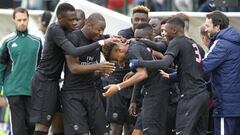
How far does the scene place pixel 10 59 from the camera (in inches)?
584

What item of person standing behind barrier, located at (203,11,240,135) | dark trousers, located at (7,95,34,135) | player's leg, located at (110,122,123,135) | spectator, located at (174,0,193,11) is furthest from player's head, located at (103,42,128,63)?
spectator, located at (174,0,193,11)

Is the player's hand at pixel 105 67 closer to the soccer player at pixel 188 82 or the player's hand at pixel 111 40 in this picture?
the player's hand at pixel 111 40

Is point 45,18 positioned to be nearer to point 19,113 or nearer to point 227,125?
point 19,113

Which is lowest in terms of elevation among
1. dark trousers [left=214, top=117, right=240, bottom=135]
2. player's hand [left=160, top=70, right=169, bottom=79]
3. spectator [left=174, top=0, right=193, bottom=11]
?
dark trousers [left=214, top=117, right=240, bottom=135]

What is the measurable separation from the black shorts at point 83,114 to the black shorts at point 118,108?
1.29 metres

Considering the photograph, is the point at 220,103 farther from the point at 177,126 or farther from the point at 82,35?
the point at 82,35

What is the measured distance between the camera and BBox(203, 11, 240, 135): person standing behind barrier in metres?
13.1

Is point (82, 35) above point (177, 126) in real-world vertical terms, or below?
Answer: above

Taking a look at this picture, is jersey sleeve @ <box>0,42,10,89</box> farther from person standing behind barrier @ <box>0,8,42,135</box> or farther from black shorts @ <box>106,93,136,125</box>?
black shorts @ <box>106,93,136,125</box>

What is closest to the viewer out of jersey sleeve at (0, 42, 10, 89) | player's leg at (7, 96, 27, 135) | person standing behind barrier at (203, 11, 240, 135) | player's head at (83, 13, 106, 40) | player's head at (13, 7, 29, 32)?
player's head at (83, 13, 106, 40)

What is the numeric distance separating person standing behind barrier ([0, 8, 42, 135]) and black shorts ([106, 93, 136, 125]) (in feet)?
4.42

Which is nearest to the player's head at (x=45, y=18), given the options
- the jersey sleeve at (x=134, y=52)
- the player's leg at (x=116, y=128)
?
the player's leg at (x=116, y=128)

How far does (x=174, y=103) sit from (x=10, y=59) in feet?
9.86

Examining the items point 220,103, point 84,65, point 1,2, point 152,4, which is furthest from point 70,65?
point 1,2
